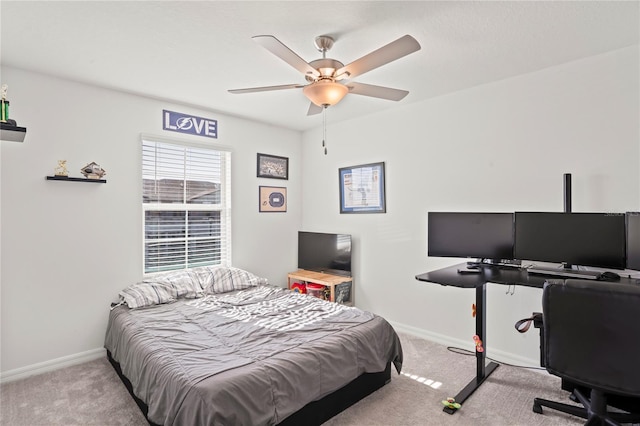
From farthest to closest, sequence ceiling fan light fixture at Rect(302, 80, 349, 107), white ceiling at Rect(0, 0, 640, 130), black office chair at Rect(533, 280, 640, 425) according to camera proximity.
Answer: ceiling fan light fixture at Rect(302, 80, 349, 107), white ceiling at Rect(0, 0, 640, 130), black office chair at Rect(533, 280, 640, 425)

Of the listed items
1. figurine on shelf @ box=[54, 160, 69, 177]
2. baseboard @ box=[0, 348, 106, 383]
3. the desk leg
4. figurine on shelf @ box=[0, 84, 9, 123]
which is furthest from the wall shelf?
the desk leg

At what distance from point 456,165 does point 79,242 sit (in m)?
3.75

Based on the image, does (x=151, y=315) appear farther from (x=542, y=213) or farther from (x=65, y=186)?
(x=542, y=213)

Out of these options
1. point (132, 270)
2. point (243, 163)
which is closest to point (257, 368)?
point (132, 270)

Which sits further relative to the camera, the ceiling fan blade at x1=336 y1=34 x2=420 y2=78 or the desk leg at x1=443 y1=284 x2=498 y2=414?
the desk leg at x1=443 y1=284 x2=498 y2=414

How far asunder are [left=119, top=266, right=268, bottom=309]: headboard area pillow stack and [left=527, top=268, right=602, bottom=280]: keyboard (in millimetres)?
2825

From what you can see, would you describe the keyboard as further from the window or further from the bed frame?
the window

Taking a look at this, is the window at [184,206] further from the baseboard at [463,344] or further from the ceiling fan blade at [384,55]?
the ceiling fan blade at [384,55]

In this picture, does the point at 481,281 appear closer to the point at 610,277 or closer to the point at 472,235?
the point at 472,235

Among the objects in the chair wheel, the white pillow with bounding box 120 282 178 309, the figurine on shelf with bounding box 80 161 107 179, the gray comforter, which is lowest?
the chair wheel

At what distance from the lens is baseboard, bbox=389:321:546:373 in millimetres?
3014

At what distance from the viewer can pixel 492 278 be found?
258 centimetres

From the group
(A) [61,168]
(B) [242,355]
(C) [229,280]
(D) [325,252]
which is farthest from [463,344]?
(A) [61,168]

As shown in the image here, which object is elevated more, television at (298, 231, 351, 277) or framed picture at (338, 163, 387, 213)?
framed picture at (338, 163, 387, 213)
